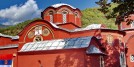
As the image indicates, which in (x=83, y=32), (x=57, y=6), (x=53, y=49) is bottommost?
(x=53, y=49)

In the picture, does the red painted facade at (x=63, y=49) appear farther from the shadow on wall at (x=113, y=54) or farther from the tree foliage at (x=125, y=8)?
the tree foliage at (x=125, y=8)

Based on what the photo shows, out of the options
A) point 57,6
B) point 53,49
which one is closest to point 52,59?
point 53,49

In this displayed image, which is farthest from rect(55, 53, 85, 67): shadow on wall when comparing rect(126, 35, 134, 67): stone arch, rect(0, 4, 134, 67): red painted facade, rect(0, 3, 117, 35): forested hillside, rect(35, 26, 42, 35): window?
rect(0, 3, 117, 35): forested hillside

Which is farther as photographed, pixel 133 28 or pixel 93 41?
pixel 133 28

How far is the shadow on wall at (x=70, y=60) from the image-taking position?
20109 millimetres

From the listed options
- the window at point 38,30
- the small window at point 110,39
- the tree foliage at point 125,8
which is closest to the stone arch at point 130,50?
the small window at point 110,39

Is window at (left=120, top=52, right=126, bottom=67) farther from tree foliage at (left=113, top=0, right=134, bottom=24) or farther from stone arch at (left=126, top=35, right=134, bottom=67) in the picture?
tree foliage at (left=113, top=0, right=134, bottom=24)

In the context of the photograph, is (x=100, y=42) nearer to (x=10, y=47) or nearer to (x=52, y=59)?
(x=52, y=59)

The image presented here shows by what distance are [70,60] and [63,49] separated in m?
1.24

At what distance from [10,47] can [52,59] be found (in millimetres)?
6400

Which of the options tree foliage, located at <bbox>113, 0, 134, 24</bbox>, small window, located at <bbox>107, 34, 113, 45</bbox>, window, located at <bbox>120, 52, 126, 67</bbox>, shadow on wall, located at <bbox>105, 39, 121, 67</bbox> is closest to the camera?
tree foliage, located at <bbox>113, 0, 134, 24</bbox>

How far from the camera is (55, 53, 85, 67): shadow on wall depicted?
20.1 meters

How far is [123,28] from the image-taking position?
29656mm

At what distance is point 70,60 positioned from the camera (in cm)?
2066
